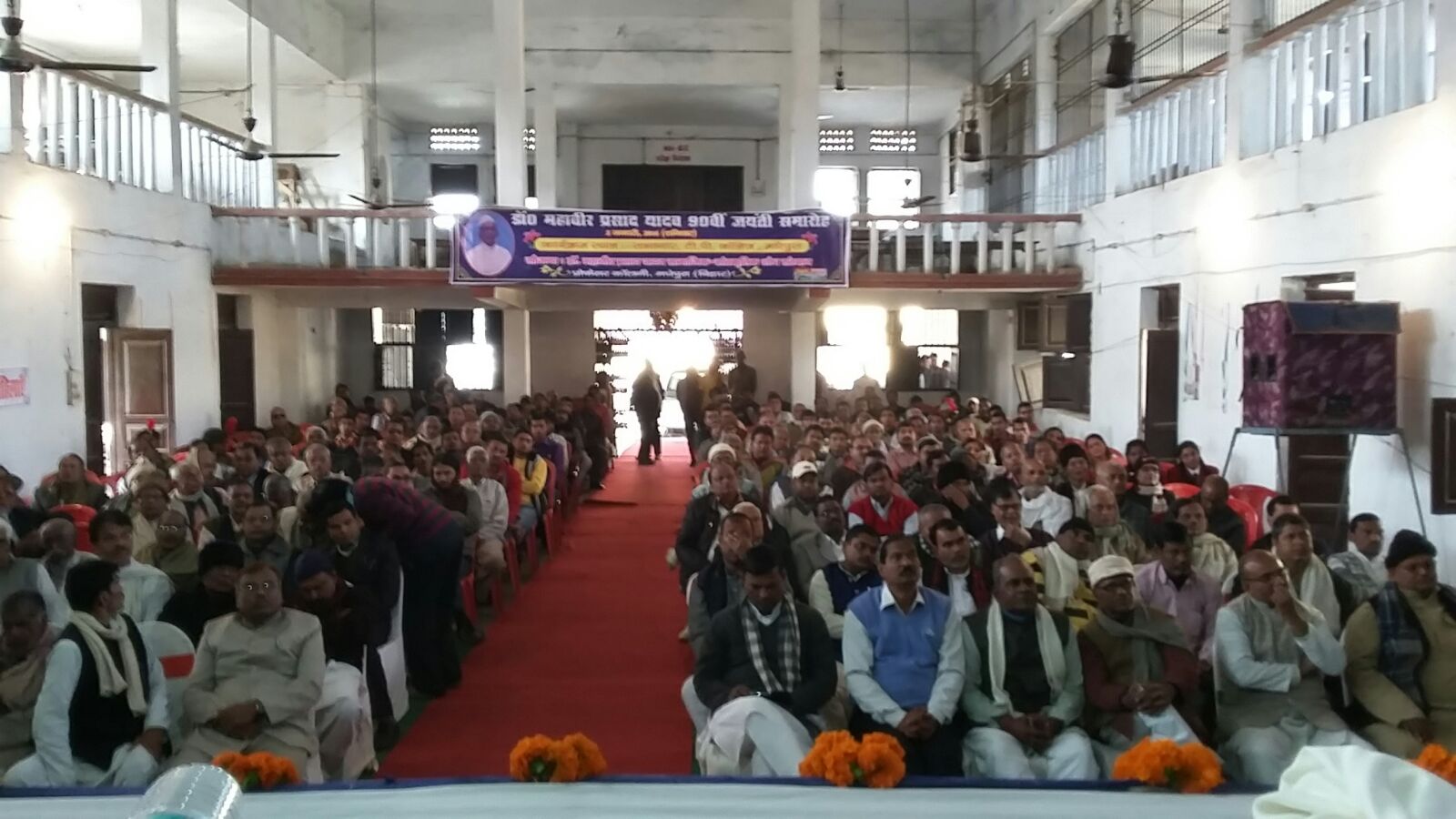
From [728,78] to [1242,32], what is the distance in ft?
26.8

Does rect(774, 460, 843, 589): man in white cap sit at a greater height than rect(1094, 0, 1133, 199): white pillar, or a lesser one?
lesser

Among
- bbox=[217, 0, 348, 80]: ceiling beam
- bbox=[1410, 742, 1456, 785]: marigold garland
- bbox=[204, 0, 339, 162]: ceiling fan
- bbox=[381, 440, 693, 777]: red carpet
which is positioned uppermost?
bbox=[217, 0, 348, 80]: ceiling beam

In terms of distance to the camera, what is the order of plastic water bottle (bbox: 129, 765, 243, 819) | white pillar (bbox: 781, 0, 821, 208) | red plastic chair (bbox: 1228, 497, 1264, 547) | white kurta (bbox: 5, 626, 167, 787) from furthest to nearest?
white pillar (bbox: 781, 0, 821, 208), red plastic chair (bbox: 1228, 497, 1264, 547), white kurta (bbox: 5, 626, 167, 787), plastic water bottle (bbox: 129, 765, 243, 819)

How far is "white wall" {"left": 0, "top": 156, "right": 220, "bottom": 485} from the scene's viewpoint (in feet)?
27.5

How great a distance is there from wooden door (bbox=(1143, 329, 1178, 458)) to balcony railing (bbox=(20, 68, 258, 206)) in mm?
8151

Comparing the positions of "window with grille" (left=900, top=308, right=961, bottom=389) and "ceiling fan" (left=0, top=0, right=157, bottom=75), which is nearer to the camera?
"ceiling fan" (left=0, top=0, right=157, bottom=75)

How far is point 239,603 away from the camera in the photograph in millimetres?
3920

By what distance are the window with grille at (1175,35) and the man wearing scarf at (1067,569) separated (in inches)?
255

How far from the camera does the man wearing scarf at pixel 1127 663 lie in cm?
392

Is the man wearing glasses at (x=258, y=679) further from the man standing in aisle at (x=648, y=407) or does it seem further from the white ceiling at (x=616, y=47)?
the white ceiling at (x=616, y=47)

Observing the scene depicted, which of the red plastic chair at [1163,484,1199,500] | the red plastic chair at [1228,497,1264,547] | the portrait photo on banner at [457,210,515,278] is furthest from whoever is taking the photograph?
the portrait photo on banner at [457,210,515,278]

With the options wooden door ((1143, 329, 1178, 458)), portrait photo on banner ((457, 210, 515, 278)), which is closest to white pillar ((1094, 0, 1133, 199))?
wooden door ((1143, 329, 1178, 458))

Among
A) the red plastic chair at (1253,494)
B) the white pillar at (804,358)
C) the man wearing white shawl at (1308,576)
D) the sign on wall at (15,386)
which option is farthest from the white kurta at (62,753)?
the white pillar at (804,358)

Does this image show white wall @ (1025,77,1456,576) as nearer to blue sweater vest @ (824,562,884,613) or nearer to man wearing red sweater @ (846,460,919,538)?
man wearing red sweater @ (846,460,919,538)
